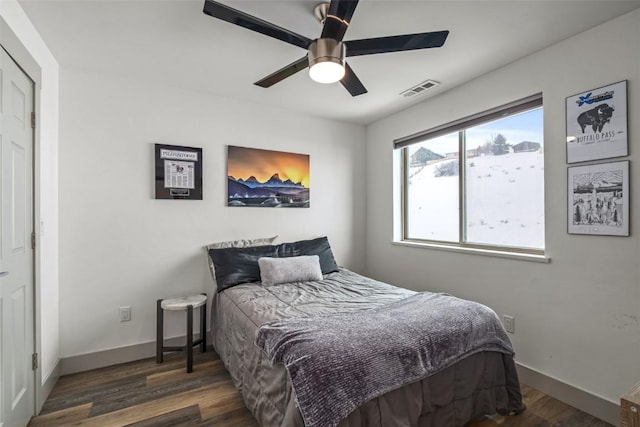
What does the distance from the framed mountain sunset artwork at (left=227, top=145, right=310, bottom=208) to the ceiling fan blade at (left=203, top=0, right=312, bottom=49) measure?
1.72m

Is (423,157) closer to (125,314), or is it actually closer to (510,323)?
(510,323)

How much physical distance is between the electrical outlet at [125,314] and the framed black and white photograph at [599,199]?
3598 mm

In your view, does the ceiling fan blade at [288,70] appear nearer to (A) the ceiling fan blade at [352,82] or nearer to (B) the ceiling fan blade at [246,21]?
(B) the ceiling fan blade at [246,21]

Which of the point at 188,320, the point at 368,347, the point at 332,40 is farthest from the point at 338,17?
the point at 188,320

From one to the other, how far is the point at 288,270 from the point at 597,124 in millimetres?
2533

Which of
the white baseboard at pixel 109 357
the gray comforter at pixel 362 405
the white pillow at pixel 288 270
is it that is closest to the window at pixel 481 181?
the gray comforter at pixel 362 405

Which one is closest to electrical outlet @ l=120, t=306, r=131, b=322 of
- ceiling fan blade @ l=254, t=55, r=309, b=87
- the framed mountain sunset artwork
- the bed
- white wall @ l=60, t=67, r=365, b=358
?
white wall @ l=60, t=67, r=365, b=358

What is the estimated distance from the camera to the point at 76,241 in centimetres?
251

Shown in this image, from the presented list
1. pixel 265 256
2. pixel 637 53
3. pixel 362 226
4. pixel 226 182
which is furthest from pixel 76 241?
pixel 637 53

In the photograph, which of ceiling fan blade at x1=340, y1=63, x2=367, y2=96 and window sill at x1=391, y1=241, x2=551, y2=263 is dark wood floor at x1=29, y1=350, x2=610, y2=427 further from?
ceiling fan blade at x1=340, y1=63, x2=367, y2=96

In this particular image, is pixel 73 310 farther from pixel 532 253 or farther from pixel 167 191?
pixel 532 253

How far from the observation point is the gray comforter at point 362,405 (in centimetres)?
148

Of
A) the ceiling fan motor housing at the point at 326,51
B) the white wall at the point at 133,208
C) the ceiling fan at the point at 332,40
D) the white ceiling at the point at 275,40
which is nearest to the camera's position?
the ceiling fan at the point at 332,40

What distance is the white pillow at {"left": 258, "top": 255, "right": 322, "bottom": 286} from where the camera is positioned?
275cm
